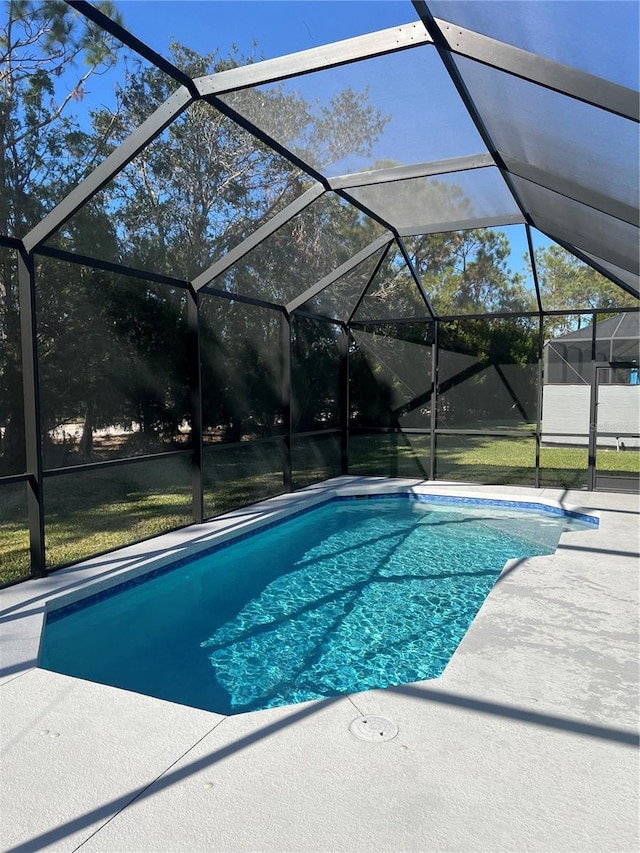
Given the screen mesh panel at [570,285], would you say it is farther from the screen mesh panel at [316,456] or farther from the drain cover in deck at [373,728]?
the drain cover in deck at [373,728]

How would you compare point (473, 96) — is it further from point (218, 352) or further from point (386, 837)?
point (218, 352)

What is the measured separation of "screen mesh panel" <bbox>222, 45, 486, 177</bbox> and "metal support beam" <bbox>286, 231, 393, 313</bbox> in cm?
267

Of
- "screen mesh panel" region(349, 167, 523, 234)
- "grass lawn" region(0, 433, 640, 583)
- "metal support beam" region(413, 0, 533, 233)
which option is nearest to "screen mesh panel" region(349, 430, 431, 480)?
"grass lawn" region(0, 433, 640, 583)

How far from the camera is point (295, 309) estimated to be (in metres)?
7.62

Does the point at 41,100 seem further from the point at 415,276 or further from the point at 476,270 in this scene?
the point at 476,270

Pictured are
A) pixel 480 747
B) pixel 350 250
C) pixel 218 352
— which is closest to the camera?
pixel 480 747

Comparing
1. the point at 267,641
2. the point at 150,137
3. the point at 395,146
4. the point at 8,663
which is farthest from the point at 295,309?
the point at 8,663

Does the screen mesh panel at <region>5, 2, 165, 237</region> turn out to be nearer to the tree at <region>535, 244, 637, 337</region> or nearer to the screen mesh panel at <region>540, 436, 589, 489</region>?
the tree at <region>535, 244, 637, 337</region>

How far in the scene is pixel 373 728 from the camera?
2.27 metres

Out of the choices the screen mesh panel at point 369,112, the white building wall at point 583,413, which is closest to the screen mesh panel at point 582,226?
the screen mesh panel at point 369,112

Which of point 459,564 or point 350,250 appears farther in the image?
point 350,250

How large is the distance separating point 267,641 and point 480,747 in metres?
1.97

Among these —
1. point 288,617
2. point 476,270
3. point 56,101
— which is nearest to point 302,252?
point 476,270

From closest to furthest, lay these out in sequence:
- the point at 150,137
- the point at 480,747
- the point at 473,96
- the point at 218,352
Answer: the point at 480,747 → the point at 473,96 → the point at 150,137 → the point at 218,352
